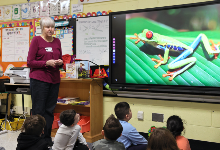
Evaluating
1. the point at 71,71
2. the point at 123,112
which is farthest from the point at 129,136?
the point at 71,71

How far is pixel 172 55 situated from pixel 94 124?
4.63 ft

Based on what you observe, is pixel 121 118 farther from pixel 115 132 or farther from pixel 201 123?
pixel 201 123

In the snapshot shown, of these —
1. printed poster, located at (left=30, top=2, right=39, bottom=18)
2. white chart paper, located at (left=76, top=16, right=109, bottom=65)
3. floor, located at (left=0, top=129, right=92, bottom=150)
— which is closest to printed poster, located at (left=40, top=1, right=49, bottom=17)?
printed poster, located at (left=30, top=2, right=39, bottom=18)

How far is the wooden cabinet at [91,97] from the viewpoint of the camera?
9.88 ft

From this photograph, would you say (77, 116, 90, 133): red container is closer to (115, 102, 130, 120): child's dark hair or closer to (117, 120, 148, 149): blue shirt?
(115, 102, 130, 120): child's dark hair

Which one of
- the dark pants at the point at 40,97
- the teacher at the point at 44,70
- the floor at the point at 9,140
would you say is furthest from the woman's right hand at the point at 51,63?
the floor at the point at 9,140

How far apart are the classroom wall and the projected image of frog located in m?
0.41

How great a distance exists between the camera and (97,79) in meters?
3.07

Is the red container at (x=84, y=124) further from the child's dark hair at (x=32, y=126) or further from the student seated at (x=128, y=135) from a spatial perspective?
the child's dark hair at (x=32, y=126)

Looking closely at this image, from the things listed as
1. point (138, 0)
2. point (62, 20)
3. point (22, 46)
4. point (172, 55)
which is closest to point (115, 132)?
point (172, 55)

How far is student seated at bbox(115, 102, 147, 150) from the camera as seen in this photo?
6.36ft

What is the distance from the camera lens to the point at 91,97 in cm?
300

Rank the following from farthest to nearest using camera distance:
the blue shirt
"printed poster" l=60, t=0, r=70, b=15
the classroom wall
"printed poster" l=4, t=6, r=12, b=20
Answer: "printed poster" l=4, t=6, r=12, b=20 < "printed poster" l=60, t=0, r=70, b=15 < the classroom wall < the blue shirt

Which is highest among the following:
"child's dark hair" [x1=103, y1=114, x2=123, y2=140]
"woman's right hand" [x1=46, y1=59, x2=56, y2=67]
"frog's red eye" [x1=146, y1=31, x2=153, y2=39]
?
"frog's red eye" [x1=146, y1=31, x2=153, y2=39]
